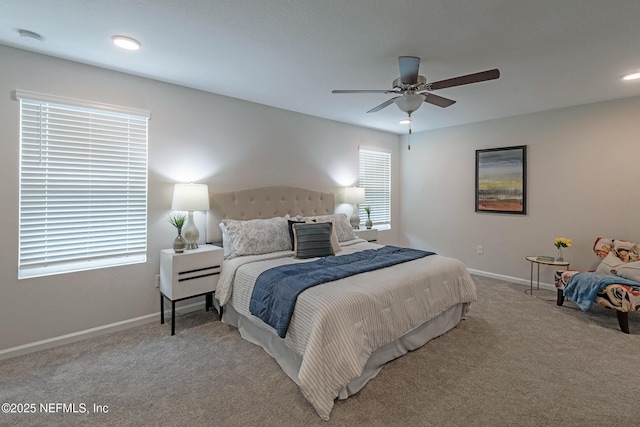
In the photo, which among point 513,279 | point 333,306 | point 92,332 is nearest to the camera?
point 333,306

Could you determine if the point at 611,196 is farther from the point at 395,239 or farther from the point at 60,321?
the point at 60,321

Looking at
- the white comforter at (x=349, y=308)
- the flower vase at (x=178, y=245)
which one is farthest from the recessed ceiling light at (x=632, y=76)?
the flower vase at (x=178, y=245)

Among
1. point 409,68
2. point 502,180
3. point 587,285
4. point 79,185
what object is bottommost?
point 587,285

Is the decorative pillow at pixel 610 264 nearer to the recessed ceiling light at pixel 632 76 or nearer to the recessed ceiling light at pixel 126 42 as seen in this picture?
the recessed ceiling light at pixel 632 76

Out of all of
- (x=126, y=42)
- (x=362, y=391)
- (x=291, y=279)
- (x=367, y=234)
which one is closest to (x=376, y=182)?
(x=367, y=234)

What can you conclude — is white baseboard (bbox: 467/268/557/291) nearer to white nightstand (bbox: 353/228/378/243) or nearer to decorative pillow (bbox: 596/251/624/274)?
decorative pillow (bbox: 596/251/624/274)

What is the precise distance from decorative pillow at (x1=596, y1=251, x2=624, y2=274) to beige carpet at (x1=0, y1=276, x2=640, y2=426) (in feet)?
2.33

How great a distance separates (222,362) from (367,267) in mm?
1437

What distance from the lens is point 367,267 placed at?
2.83 metres

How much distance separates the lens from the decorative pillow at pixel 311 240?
3.40m

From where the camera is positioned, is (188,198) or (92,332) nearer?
(92,332)

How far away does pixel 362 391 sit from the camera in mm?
2162

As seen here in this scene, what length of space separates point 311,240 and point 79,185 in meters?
2.26

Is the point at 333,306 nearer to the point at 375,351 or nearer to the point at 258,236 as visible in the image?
the point at 375,351
